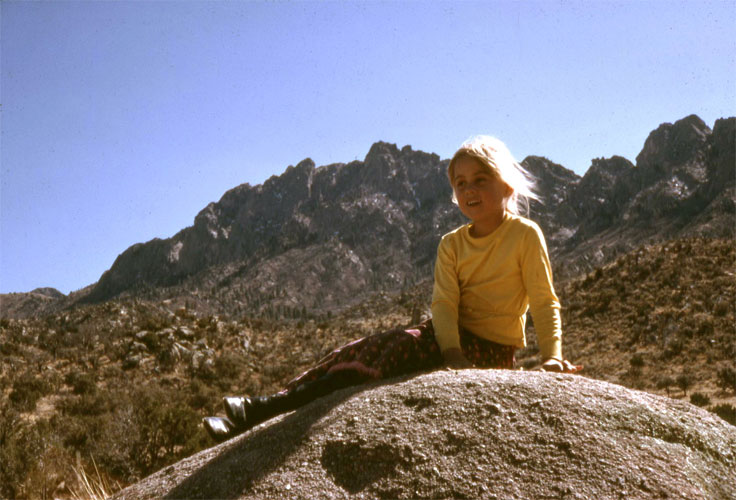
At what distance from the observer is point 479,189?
314cm

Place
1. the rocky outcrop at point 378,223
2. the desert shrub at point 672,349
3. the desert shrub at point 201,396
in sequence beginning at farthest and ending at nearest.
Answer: the rocky outcrop at point 378,223, the desert shrub at point 672,349, the desert shrub at point 201,396

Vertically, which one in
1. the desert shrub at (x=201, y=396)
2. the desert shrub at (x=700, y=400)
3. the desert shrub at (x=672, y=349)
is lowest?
the desert shrub at (x=672, y=349)

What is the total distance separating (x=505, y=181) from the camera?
3154 millimetres

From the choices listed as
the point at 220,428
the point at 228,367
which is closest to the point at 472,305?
the point at 220,428

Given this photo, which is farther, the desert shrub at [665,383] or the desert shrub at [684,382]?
the desert shrub at [665,383]

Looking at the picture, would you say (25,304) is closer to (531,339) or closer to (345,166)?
(345,166)

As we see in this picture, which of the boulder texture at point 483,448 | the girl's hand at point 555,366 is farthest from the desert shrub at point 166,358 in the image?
the girl's hand at point 555,366

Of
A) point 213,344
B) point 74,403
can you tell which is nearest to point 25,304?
point 213,344

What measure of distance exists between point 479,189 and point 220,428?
2200 mm

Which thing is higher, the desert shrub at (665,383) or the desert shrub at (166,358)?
the desert shrub at (166,358)

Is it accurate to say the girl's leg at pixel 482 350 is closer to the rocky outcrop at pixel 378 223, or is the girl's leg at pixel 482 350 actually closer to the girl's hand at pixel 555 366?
the girl's hand at pixel 555 366

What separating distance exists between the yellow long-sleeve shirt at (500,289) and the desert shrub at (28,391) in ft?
37.8

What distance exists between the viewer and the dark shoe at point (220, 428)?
10.0 ft

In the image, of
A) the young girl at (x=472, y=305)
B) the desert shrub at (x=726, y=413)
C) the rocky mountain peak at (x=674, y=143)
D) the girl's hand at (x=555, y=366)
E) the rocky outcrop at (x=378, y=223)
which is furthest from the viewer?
the rocky mountain peak at (x=674, y=143)
